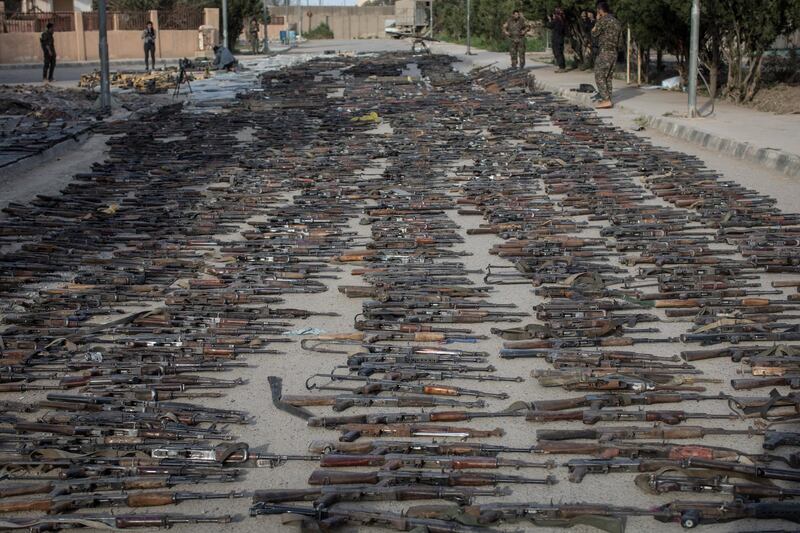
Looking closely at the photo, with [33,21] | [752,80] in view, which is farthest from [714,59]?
[33,21]

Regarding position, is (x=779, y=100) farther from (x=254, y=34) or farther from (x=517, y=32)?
(x=254, y=34)

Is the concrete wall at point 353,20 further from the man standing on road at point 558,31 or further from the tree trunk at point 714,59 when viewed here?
the tree trunk at point 714,59

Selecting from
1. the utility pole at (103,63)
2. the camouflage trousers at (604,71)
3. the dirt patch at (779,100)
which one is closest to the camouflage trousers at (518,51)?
the camouflage trousers at (604,71)

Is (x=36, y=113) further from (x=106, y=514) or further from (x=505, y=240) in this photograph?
(x=106, y=514)

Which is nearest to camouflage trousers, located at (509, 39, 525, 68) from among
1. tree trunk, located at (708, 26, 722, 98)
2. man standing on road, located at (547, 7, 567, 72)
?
man standing on road, located at (547, 7, 567, 72)

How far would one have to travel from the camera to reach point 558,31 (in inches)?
1393

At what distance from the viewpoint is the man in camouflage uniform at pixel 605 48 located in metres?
23.0

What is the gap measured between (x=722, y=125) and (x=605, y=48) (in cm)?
499

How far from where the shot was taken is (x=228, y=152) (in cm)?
1794

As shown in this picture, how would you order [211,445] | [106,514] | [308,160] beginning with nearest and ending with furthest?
[106,514]
[211,445]
[308,160]

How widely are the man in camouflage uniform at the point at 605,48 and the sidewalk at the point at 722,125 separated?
0.44 meters

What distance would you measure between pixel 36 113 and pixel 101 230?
13681 millimetres

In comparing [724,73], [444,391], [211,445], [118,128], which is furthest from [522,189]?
[724,73]

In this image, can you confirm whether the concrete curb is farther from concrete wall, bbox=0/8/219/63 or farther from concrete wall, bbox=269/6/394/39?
concrete wall, bbox=269/6/394/39
